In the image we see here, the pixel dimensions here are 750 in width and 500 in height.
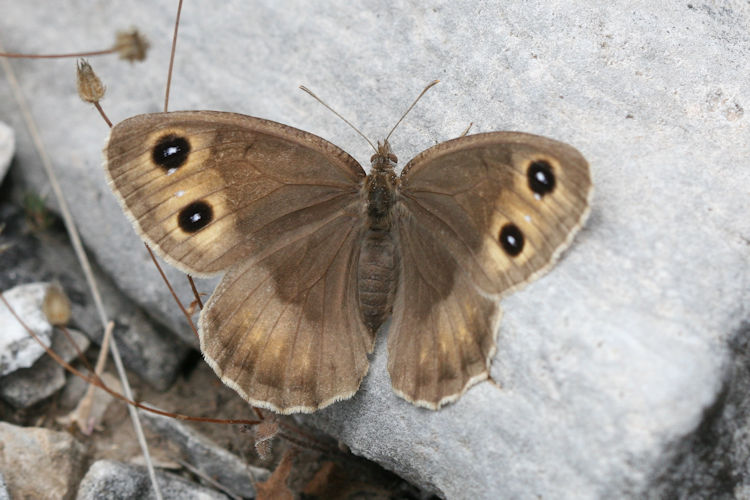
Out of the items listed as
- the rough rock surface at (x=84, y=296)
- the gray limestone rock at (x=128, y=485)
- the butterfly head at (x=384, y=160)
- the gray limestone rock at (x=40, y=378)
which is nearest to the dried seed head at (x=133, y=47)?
the rough rock surface at (x=84, y=296)

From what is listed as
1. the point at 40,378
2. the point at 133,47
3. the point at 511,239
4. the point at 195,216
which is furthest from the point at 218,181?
the point at 133,47

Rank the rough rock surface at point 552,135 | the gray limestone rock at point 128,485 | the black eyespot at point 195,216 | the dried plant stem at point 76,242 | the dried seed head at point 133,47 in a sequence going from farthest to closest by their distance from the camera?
the dried seed head at point 133,47
the dried plant stem at point 76,242
the gray limestone rock at point 128,485
the black eyespot at point 195,216
the rough rock surface at point 552,135

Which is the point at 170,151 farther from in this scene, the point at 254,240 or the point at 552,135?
the point at 552,135

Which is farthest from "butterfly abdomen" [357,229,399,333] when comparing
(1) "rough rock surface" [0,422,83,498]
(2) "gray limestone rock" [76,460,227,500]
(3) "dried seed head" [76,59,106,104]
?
(1) "rough rock surface" [0,422,83,498]

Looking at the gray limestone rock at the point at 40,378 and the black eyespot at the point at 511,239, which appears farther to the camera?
the gray limestone rock at the point at 40,378

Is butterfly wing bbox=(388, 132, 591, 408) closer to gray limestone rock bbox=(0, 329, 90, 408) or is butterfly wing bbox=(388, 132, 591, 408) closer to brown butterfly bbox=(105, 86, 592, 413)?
brown butterfly bbox=(105, 86, 592, 413)

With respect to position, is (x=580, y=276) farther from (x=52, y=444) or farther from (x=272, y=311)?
Answer: (x=52, y=444)

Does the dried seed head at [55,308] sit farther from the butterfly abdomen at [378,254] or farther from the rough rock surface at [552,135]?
the butterfly abdomen at [378,254]
